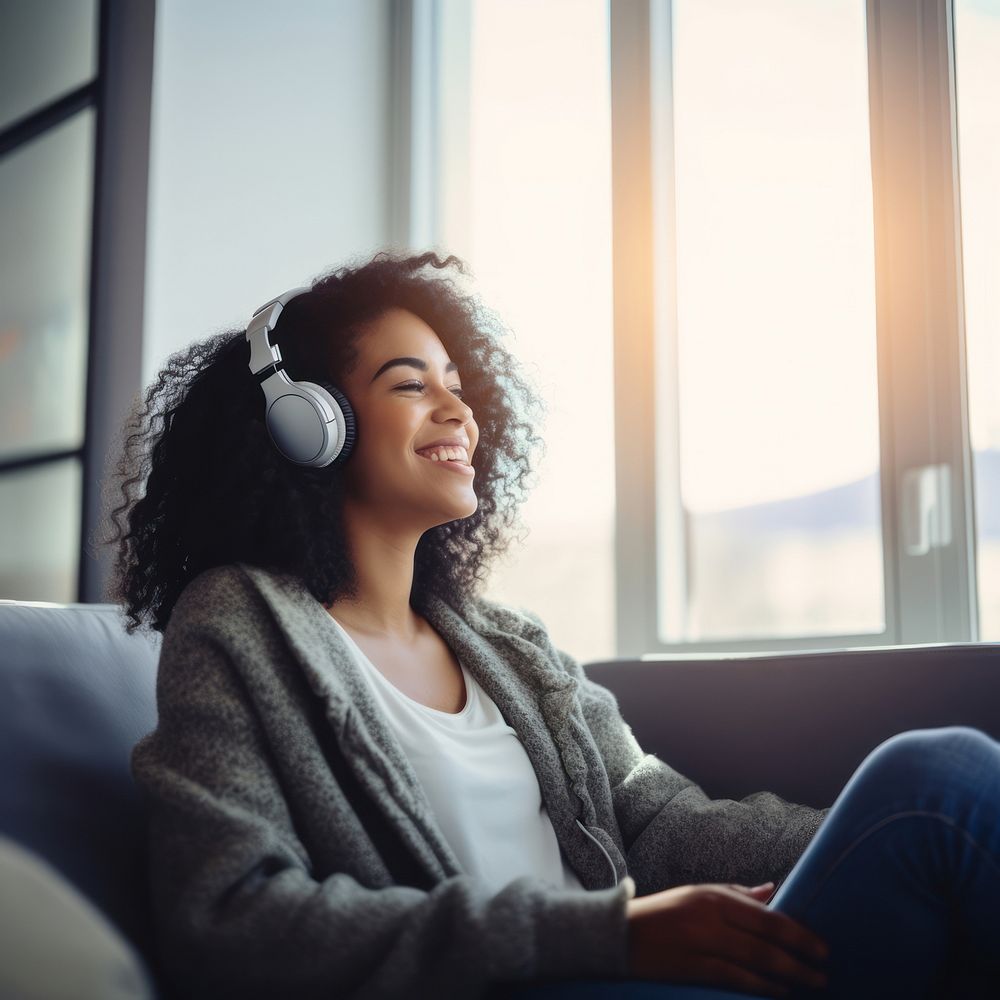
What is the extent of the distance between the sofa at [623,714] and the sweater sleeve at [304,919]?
7cm

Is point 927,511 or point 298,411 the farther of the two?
point 927,511

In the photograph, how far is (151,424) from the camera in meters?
1.45

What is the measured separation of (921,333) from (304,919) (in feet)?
4.66

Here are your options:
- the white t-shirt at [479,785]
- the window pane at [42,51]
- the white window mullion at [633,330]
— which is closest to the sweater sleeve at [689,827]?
the white t-shirt at [479,785]

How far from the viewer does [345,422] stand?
1291mm

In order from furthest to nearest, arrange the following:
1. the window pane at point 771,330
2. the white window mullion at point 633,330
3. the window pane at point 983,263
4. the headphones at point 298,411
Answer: the white window mullion at point 633,330 < the window pane at point 771,330 < the window pane at point 983,263 < the headphones at point 298,411

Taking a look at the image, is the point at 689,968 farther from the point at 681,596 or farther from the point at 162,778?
the point at 681,596

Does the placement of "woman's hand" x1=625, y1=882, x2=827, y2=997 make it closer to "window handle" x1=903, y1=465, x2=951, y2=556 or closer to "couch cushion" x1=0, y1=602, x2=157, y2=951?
"couch cushion" x1=0, y1=602, x2=157, y2=951

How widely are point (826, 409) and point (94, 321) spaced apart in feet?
4.96

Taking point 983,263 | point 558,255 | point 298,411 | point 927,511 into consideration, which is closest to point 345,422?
point 298,411

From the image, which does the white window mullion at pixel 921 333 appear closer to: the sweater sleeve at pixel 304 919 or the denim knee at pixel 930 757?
the denim knee at pixel 930 757

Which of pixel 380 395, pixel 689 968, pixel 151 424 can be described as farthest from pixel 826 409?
pixel 689 968

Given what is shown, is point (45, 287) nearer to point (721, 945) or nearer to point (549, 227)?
point (549, 227)

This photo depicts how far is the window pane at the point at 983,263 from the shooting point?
1.77 meters
